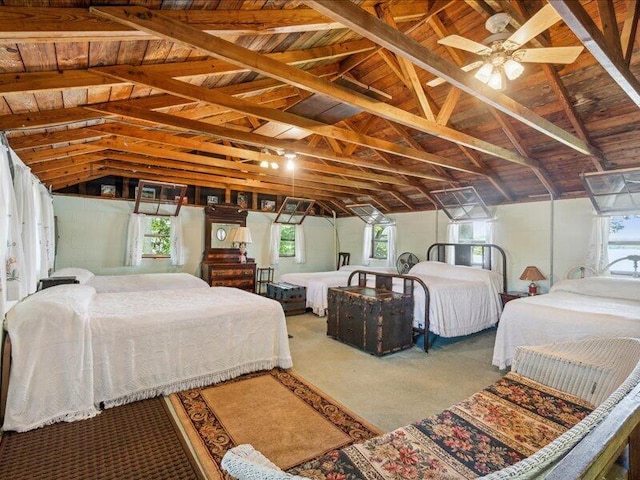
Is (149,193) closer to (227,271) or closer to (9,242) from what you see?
(227,271)

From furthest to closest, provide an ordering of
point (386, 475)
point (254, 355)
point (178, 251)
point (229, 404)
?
point (178, 251) < point (254, 355) < point (229, 404) < point (386, 475)

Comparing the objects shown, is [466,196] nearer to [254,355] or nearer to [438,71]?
[438,71]

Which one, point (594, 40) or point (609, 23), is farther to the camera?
point (609, 23)

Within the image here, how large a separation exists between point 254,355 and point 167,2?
3089mm

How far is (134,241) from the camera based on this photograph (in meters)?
6.30

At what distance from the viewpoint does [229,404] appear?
8.95 feet

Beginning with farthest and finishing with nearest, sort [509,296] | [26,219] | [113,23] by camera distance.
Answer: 1. [509,296]
2. [26,219]
3. [113,23]

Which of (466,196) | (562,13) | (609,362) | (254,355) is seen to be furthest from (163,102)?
(466,196)

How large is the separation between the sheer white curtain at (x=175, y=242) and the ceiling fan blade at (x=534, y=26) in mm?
6499

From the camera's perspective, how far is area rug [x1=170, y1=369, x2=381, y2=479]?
2.14 meters

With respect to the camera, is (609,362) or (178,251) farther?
(178,251)

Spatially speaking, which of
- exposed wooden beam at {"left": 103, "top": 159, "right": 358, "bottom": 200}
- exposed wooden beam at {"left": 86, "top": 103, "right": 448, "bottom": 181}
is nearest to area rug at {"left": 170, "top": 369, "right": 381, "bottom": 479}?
exposed wooden beam at {"left": 86, "top": 103, "right": 448, "bottom": 181}

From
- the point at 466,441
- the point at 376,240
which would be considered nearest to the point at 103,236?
the point at 376,240

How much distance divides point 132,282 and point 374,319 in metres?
4.07
